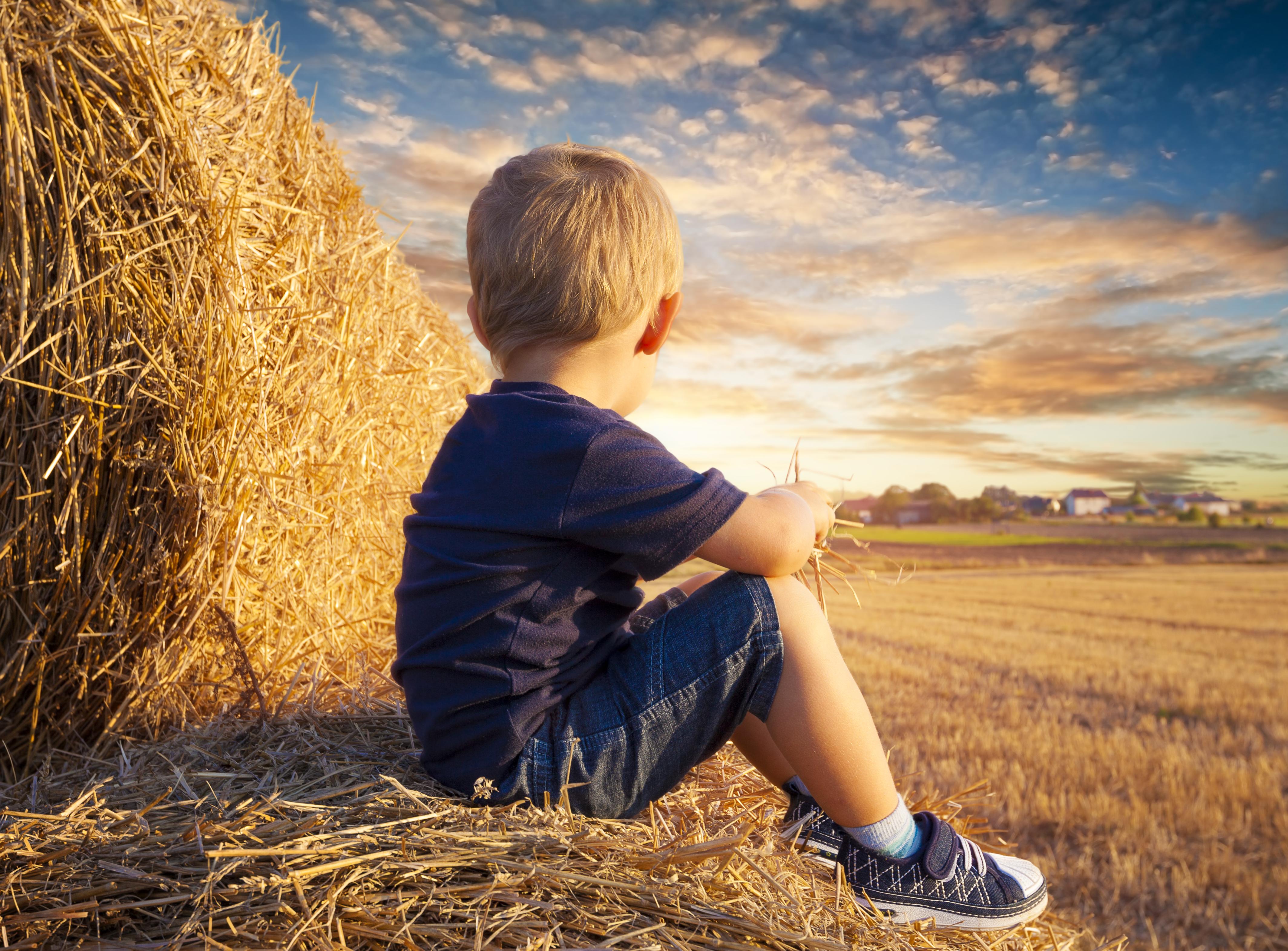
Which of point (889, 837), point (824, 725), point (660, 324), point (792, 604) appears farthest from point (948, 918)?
point (660, 324)

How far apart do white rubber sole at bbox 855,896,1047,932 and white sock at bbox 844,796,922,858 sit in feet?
0.28

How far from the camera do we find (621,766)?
146 centimetres

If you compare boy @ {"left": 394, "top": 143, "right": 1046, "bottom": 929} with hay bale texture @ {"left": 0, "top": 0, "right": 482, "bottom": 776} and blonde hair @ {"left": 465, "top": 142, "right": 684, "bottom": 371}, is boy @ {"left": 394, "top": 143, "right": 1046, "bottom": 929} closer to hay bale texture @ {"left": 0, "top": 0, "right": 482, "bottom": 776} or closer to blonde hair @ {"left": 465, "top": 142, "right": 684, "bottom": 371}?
blonde hair @ {"left": 465, "top": 142, "right": 684, "bottom": 371}

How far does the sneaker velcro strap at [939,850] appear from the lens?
1.48 metres

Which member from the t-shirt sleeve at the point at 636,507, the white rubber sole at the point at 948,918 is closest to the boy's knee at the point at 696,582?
the t-shirt sleeve at the point at 636,507

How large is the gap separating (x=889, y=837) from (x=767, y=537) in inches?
23.8

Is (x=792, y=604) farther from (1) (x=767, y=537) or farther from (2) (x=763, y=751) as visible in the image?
(2) (x=763, y=751)

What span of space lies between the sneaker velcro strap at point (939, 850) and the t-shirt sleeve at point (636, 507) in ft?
2.37

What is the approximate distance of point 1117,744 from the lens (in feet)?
14.2

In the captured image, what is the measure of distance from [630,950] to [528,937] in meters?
0.13

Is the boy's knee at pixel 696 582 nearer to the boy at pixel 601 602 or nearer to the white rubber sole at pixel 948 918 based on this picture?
the boy at pixel 601 602

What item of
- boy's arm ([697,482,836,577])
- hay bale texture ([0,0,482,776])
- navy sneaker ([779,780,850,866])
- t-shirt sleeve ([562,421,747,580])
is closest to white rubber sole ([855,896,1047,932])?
navy sneaker ([779,780,850,866])

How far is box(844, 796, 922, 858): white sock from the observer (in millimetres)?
1491

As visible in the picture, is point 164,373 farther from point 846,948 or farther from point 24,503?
point 846,948
